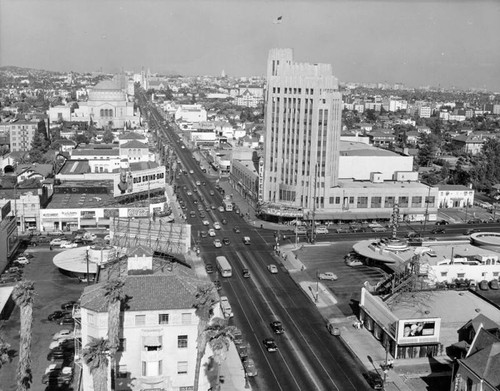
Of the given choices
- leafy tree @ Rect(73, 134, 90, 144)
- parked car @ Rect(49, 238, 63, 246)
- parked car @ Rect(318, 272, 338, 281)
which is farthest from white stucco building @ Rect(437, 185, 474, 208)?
leafy tree @ Rect(73, 134, 90, 144)

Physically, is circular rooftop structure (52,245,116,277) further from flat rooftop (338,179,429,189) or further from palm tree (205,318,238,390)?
flat rooftop (338,179,429,189)

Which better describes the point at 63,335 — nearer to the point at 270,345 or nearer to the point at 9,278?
the point at 270,345

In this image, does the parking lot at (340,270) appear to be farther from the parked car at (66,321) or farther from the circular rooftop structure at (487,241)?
the parked car at (66,321)

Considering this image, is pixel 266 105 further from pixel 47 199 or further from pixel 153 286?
pixel 153 286

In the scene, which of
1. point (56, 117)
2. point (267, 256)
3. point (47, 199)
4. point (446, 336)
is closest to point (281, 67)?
point (267, 256)

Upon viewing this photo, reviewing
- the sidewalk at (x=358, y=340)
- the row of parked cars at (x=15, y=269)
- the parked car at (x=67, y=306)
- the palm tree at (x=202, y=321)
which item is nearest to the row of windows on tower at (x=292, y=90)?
the sidewalk at (x=358, y=340)
